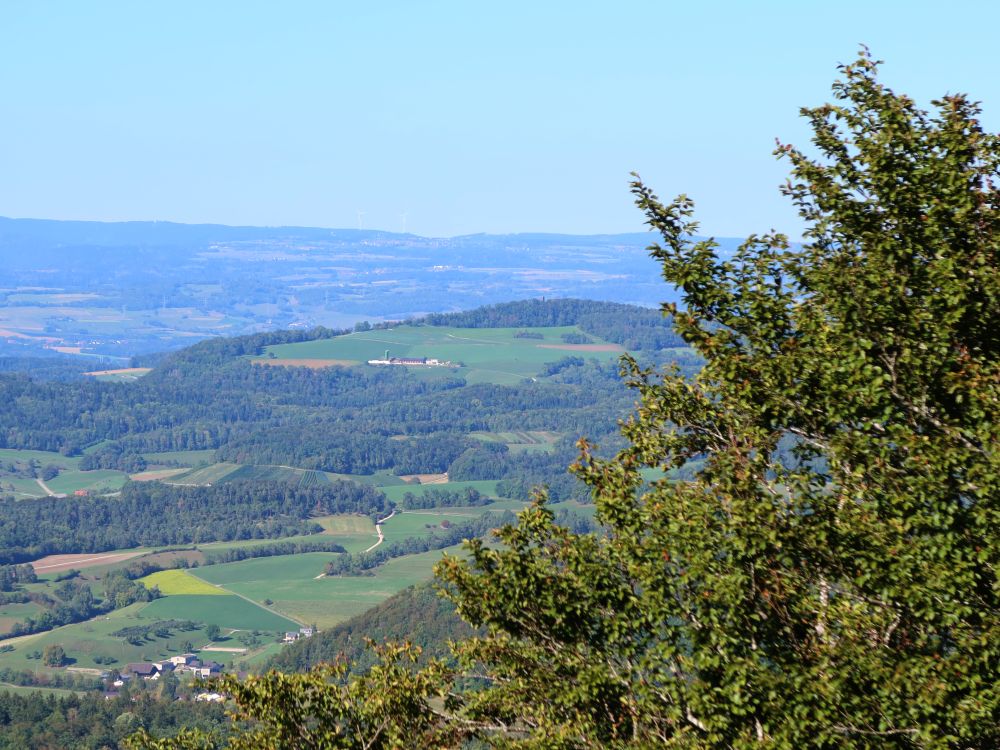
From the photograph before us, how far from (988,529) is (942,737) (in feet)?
6.53

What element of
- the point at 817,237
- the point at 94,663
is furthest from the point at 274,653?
the point at 817,237

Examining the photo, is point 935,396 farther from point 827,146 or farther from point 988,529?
point 827,146

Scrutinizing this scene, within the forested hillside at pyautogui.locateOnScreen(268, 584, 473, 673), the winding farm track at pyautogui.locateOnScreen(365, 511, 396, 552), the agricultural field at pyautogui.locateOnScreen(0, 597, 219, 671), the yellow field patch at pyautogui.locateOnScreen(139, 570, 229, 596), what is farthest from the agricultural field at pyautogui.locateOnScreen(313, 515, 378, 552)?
the forested hillside at pyautogui.locateOnScreen(268, 584, 473, 673)

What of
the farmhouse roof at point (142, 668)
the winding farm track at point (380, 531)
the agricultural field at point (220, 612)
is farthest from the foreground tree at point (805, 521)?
the winding farm track at point (380, 531)

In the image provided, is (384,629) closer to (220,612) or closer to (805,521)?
(220,612)

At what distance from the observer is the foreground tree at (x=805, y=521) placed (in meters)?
13.2

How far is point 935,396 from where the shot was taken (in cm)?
1530

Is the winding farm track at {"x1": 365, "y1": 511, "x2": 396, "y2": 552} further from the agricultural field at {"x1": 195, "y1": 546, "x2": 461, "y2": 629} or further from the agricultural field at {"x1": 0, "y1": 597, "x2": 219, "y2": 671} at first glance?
the agricultural field at {"x1": 0, "y1": 597, "x2": 219, "y2": 671}

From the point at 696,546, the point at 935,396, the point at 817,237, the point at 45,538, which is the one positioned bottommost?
the point at 45,538

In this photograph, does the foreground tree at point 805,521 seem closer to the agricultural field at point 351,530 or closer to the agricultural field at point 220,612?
the agricultural field at point 220,612

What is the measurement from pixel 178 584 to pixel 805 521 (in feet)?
456

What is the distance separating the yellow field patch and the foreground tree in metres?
127

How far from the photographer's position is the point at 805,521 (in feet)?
48.9

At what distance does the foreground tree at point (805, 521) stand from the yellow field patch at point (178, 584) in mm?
126603
